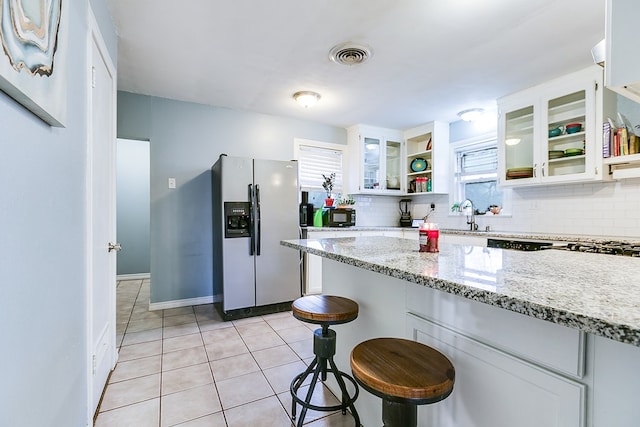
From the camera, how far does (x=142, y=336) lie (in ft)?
9.04

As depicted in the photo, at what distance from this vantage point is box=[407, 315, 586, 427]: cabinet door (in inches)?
30.0

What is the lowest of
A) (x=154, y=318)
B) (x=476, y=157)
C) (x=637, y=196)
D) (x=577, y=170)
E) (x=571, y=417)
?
(x=154, y=318)

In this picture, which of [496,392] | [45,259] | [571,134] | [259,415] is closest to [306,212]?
[259,415]

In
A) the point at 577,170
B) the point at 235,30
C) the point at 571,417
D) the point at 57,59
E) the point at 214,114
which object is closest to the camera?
the point at 571,417

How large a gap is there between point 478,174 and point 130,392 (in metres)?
4.40

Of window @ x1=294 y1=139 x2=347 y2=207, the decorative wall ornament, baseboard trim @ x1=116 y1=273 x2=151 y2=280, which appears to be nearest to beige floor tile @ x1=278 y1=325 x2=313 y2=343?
window @ x1=294 y1=139 x2=347 y2=207

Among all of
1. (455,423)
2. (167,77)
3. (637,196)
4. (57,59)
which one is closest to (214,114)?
(167,77)

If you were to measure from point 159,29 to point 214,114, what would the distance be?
1.57 m

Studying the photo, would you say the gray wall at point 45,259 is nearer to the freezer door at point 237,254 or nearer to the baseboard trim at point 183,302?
the freezer door at point 237,254

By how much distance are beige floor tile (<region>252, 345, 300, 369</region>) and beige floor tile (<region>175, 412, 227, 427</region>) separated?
55 centimetres

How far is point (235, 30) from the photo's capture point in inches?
87.3

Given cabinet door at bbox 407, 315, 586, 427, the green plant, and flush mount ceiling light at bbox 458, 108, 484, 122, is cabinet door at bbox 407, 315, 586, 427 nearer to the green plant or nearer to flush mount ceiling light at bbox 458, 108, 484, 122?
the green plant

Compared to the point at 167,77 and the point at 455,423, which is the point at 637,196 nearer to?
the point at 455,423

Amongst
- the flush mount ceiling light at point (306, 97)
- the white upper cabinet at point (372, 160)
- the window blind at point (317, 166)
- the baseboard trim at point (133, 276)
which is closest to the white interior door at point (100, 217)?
the flush mount ceiling light at point (306, 97)
